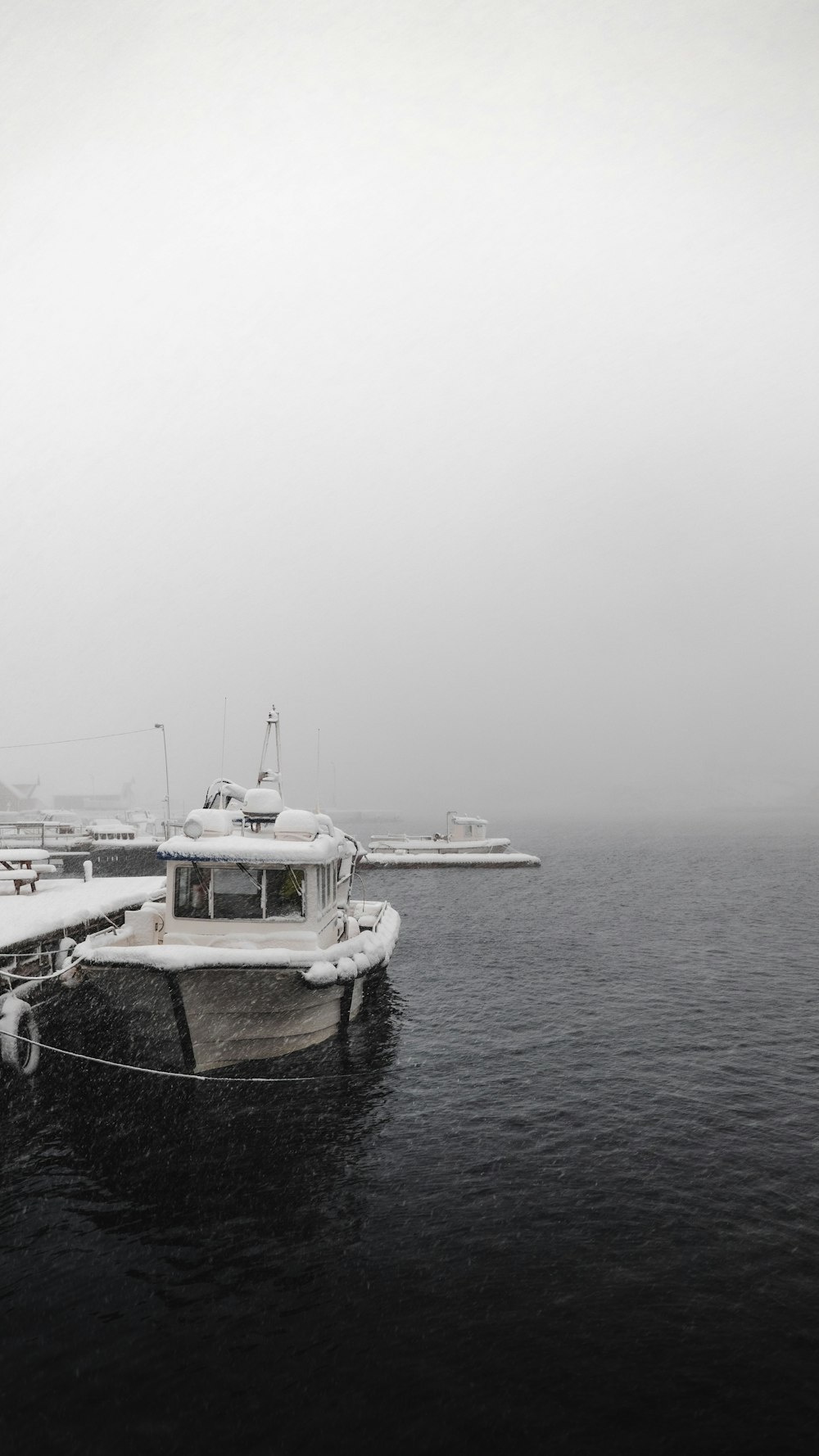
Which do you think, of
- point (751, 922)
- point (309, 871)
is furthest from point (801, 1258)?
point (751, 922)

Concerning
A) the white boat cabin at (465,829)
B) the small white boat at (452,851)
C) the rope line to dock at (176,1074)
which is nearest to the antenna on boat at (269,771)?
the rope line to dock at (176,1074)

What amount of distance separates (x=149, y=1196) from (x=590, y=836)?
153 metres

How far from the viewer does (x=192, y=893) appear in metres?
17.6

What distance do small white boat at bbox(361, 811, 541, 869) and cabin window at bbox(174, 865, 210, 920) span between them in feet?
174

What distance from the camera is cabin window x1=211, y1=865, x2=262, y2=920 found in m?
17.5

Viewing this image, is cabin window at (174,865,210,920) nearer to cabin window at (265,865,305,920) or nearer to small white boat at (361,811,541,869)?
cabin window at (265,865,305,920)

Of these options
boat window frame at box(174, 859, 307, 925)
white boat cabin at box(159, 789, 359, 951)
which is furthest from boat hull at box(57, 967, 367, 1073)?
boat window frame at box(174, 859, 307, 925)

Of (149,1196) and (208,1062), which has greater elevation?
(208,1062)

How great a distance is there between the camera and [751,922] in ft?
142

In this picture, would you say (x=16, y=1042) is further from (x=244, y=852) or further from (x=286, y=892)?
(x=286, y=892)

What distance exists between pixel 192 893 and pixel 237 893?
108 cm

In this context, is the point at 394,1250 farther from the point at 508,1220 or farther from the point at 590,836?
the point at 590,836

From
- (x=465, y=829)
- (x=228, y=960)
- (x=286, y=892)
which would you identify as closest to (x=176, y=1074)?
(x=228, y=960)

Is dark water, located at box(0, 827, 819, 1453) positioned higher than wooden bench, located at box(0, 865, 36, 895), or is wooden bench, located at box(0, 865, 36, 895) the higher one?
wooden bench, located at box(0, 865, 36, 895)
